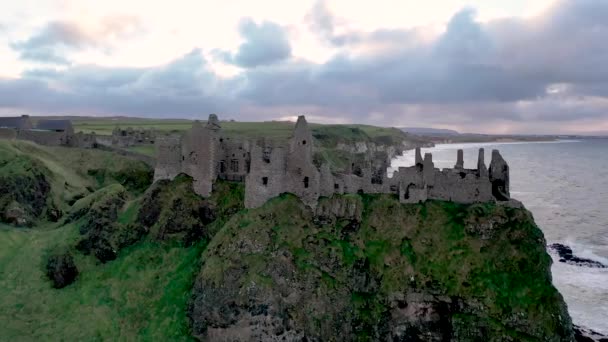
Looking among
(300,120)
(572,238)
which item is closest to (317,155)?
(300,120)

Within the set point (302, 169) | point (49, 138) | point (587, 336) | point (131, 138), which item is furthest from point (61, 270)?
point (587, 336)

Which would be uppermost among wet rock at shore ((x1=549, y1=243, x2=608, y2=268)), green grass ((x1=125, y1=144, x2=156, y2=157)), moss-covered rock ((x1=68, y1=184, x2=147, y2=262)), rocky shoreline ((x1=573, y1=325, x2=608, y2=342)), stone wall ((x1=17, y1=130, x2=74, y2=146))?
stone wall ((x1=17, y1=130, x2=74, y2=146))

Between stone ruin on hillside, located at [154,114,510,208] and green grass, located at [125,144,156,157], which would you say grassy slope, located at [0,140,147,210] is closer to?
green grass, located at [125,144,156,157]

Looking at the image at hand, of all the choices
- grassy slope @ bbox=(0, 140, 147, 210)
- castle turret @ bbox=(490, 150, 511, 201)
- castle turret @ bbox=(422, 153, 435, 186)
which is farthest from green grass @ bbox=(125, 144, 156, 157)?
castle turret @ bbox=(490, 150, 511, 201)

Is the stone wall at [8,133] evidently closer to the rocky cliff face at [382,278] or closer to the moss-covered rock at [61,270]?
the moss-covered rock at [61,270]

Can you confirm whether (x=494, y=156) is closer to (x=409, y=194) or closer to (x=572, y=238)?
(x=409, y=194)

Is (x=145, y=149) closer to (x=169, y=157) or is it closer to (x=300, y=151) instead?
(x=169, y=157)

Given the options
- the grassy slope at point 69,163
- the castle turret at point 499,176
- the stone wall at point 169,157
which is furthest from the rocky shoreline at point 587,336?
the grassy slope at point 69,163

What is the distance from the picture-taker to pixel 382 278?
41688mm

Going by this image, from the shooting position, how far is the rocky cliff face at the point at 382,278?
3838 centimetres

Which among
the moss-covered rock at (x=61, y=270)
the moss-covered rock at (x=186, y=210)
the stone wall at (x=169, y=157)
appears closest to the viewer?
the moss-covered rock at (x=61, y=270)

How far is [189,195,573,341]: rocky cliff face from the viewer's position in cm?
3838

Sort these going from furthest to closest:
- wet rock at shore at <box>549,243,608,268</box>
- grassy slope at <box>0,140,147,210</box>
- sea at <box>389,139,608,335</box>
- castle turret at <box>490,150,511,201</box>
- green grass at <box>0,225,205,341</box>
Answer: wet rock at shore at <box>549,243,608,268</box>
grassy slope at <box>0,140,147,210</box>
sea at <box>389,139,608,335</box>
castle turret at <box>490,150,511,201</box>
green grass at <box>0,225,205,341</box>

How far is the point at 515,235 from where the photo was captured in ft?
136
